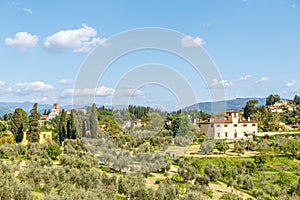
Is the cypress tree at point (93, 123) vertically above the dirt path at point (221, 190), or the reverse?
the cypress tree at point (93, 123)

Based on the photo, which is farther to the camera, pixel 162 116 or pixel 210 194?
pixel 162 116

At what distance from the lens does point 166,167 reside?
1898 centimetres

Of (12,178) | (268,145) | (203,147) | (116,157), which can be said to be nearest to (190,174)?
(116,157)

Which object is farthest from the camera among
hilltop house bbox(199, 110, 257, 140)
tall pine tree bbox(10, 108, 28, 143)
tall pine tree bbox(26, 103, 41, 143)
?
hilltop house bbox(199, 110, 257, 140)

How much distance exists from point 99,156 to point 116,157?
115 cm

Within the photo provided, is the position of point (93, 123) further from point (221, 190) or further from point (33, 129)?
point (221, 190)

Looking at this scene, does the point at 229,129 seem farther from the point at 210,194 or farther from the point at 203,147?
the point at 210,194

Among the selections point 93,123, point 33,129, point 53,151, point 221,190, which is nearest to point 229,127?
point 93,123

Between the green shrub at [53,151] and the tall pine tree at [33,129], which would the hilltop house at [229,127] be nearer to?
the tall pine tree at [33,129]

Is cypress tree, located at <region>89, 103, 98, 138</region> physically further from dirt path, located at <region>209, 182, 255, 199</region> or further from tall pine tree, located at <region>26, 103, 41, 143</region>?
dirt path, located at <region>209, 182, 255, 199</region>

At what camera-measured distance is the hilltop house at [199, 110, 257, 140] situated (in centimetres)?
3947

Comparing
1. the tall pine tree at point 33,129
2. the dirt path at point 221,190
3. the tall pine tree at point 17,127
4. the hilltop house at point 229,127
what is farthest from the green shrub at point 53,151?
the hilltop house at point 229,127

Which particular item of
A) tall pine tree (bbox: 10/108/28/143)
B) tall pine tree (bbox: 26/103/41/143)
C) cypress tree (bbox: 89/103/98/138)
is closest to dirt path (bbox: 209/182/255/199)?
cypress tree (bbox: 89/103/98/138)

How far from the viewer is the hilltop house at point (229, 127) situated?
129 ft
